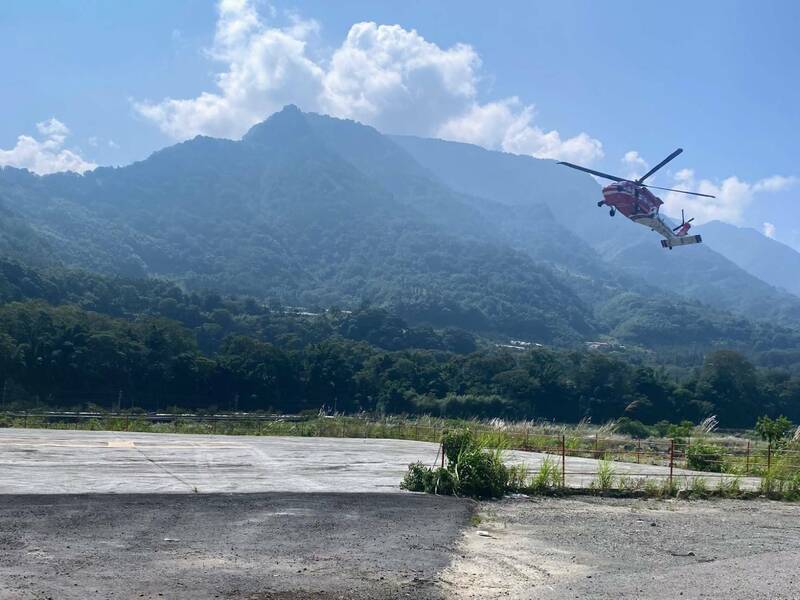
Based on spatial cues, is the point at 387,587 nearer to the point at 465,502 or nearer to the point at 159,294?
the point at 465,502

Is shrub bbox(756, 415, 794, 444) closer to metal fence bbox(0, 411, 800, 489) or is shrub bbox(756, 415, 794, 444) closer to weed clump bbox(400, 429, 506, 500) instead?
metal fence bbox(0, 411, 800, 489)

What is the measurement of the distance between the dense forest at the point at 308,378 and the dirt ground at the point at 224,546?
34758mm

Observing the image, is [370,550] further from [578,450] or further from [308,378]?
[308,378]

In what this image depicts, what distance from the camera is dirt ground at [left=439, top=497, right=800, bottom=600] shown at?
8891mm

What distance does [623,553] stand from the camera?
10.8 m

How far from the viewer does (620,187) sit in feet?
100

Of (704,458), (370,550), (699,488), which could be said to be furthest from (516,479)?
(704,458)

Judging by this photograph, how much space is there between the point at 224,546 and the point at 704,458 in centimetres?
1775

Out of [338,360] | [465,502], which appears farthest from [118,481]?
[338,360]

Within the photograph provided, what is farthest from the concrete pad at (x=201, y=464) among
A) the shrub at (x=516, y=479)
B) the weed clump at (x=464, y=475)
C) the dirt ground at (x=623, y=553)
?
the dirt ground at (x=623, y=553)

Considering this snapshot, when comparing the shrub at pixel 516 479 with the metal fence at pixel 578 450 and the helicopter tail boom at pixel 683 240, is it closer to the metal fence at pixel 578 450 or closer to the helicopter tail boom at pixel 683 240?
the metal fence at pixel 578 450

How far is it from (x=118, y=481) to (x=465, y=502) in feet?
20.5

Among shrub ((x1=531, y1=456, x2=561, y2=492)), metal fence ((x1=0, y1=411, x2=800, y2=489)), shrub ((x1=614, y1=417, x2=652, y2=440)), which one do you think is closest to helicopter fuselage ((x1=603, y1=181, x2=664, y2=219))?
metal fence ((x1=0, y1=411, x2=800, y2=489))

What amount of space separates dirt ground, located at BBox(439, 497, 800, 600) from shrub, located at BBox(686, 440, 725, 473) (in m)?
7.77
